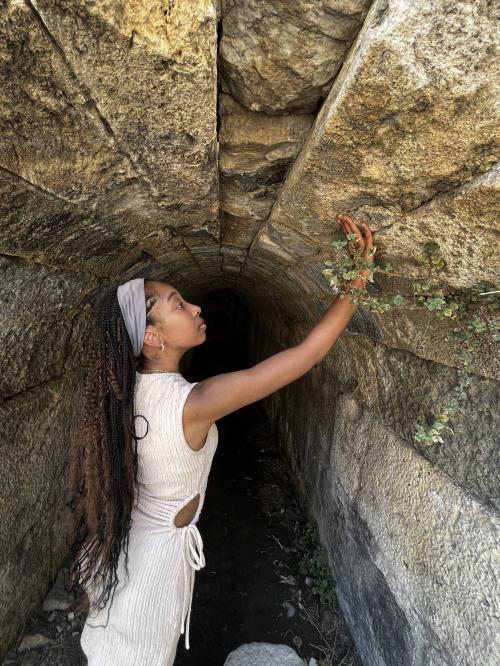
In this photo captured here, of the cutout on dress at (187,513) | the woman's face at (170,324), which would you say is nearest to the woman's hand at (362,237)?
the woman's face at (170,324)

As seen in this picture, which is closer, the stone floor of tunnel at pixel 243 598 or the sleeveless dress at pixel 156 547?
the sleeveless dress at pixel 156 547

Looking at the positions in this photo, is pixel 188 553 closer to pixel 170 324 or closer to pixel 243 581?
pixel 170 324

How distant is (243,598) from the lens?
3.32 meters

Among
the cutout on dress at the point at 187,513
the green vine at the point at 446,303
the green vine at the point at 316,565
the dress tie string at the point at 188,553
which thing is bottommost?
the green vine at the point at 316,565

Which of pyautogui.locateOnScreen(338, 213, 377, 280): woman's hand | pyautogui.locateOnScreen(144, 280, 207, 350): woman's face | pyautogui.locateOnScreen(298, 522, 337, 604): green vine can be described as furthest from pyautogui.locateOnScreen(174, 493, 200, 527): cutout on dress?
pyautogui.locateOnScreen(298, 522, 337, 604): green vine


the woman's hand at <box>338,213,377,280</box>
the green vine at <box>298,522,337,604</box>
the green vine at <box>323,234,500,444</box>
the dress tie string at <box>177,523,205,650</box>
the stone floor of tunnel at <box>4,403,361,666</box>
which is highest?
the woman's hand at <box>338,213,377,280</box>

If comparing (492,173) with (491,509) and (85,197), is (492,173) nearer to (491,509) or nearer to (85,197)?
(491,509)

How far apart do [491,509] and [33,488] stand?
2427mm

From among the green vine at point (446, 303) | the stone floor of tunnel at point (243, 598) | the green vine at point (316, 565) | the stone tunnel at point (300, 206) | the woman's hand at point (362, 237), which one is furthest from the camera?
the green vine at point (316, 565)

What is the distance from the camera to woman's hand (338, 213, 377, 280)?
5.60 ft

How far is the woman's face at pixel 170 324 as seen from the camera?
1.96m

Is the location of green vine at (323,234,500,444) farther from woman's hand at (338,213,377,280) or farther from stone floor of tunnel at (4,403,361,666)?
stone floor of tunnel at (4,403,361,666)

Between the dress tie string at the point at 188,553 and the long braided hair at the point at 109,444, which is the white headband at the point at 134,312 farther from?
the dress tie string at the point at 188,553

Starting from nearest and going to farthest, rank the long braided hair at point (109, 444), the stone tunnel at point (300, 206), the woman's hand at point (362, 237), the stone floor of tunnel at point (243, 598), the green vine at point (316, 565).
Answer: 1. the stone tunnel at point (300, 206)
2. the woman's hand at point (362, 237)
3. the long braided hair at point (109, 444)
4. the stone floor of tunnel at point (243, 598)
5. the green vine at point (316, 565)
